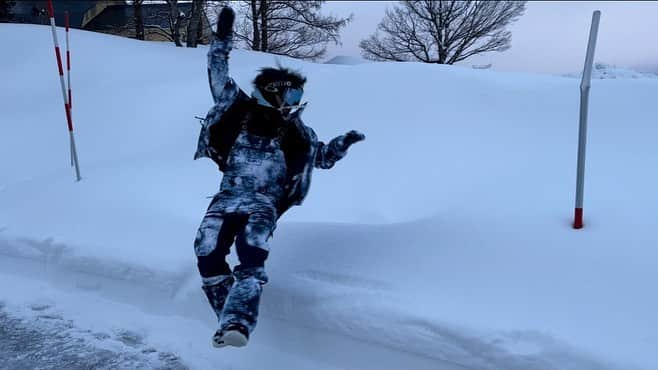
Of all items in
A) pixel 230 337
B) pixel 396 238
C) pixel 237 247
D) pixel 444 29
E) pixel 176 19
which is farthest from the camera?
pixel 444 29

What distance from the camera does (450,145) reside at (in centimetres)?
408

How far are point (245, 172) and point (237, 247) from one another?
369 mm

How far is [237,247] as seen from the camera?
2.48 m

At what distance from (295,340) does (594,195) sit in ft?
6.15

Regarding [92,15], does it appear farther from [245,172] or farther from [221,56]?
[245,172]

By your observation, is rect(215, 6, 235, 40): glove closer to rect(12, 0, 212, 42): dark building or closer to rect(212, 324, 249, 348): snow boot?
rect(212, 324, 249, 348): snow boot

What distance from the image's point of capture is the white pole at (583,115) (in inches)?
110

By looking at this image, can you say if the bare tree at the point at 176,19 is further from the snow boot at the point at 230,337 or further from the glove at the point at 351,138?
the snow boot at the point at 230,337

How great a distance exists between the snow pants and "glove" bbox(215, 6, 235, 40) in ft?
2.57

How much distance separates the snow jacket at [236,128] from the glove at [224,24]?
0.02 meters

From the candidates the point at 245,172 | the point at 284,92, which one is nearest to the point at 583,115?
the point at 284,92

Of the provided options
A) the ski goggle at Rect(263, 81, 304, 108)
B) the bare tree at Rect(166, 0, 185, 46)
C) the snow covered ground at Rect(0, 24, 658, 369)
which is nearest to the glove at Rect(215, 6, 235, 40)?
the ski goggle at Rect(263, 81, 304, 108)

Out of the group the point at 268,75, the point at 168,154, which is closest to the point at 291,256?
the point at 268,75

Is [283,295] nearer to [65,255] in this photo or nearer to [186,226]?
[186,226]
